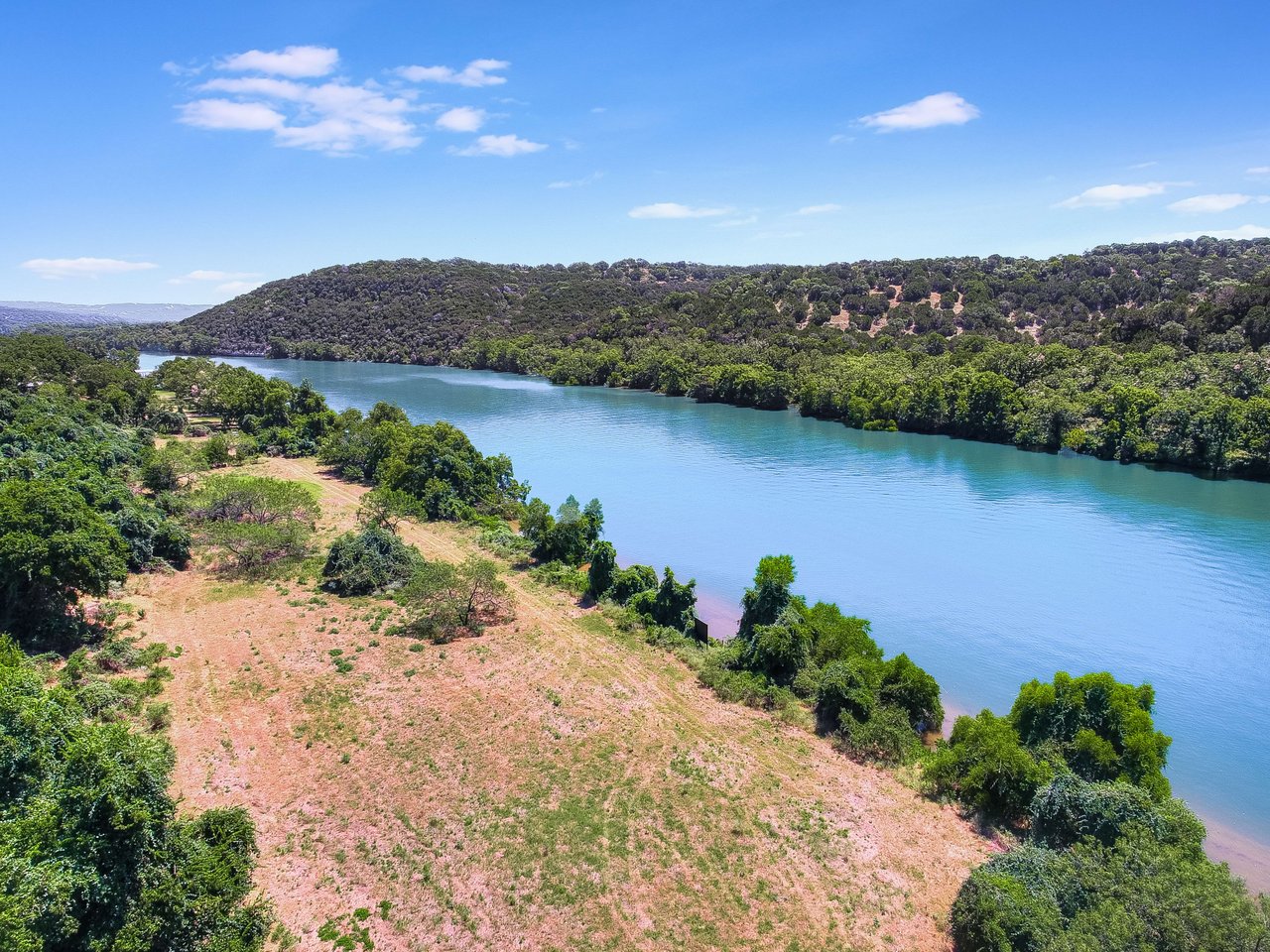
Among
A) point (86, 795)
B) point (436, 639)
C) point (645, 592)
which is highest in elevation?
point (86, 795)

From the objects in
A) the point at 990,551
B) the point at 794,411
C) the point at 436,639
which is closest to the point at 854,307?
the point at 794,411

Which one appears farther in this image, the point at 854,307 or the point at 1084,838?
the point at 854,307

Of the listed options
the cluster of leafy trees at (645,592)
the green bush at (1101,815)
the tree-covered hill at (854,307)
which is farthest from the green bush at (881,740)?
the tree-covered hill at (854,307)

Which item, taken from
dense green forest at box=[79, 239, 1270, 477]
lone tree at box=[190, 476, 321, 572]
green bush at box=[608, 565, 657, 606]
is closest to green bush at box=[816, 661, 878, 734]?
green bush at box=[608, 565, 657, 606]

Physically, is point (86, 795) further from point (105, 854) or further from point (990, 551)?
point (990, 551)

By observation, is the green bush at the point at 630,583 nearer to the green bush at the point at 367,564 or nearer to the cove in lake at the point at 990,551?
the cove in lake at the point at 990,551

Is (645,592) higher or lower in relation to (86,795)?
lower
